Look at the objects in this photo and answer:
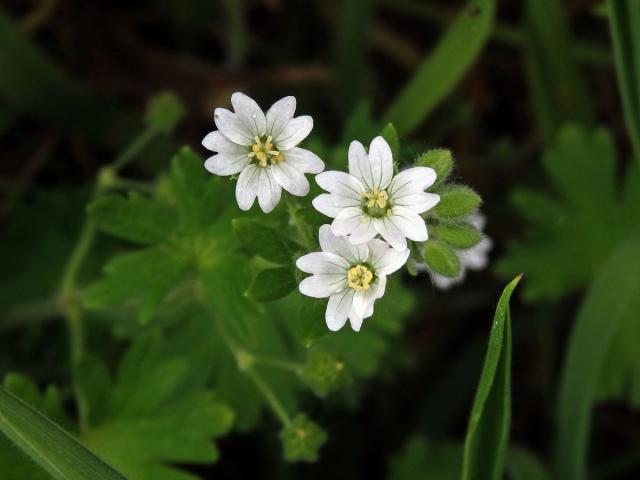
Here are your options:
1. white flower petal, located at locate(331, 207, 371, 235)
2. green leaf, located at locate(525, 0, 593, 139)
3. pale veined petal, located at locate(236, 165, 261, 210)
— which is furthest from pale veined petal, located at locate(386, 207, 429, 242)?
green leaf, located at locate(525, 0, 593, 139)

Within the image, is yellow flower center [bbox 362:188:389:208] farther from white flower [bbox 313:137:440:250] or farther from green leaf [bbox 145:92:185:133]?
green leaf [bbox 145:92:185:133]

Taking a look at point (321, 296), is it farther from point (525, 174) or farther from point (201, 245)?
point (525, 174)

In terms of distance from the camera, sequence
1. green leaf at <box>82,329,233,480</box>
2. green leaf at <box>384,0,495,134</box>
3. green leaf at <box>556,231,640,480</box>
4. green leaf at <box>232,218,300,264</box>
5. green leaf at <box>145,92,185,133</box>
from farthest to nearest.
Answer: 1. green leaf at <box>384,0,495,134</box>
2. green leaf at <box>145,92,185,133</box>
3. green leaf at <box>556,231,640,480</box>
4. green leaf at <box>82,329,233,480</box>
5. green leaf at <box>232,218,300,264</box>

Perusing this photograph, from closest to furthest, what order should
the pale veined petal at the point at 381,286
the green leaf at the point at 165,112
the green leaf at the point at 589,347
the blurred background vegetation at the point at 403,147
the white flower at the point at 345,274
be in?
the pale veined petal at the point at 381,286
the white flower at the point at 345,274
the green leaf at the point at 589,347
the green leaf at the point at 165,112
the blurred background vegetation at the point at 403,147

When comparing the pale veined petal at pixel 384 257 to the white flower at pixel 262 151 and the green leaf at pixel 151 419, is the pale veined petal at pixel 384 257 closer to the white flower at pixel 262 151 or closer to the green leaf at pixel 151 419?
the white flower at pixel 262 151

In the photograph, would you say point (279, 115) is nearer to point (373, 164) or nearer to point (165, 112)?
point (373, 164)

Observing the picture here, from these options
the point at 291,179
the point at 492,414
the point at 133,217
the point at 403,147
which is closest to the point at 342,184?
the point at 291,179

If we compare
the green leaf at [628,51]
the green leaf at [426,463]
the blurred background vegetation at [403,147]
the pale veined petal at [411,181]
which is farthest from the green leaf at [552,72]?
the pale veined petal at [411,181]
